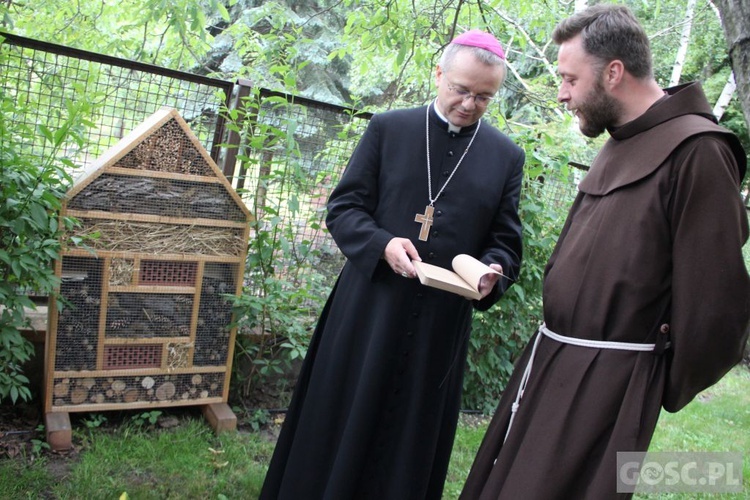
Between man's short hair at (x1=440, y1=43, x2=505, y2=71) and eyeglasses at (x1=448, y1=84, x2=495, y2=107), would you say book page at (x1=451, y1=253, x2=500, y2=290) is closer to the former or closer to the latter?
eyeglasses at (x1=448, y1=84, x2=495, y2=107)

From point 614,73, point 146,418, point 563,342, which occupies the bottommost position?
point 146,418

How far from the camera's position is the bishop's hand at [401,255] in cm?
237

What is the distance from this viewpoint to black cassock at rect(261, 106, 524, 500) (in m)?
2.63

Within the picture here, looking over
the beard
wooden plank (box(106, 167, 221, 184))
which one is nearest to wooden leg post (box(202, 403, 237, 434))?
wooden plank (box(106, 167, 221, 184))

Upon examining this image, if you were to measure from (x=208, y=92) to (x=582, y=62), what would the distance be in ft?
8.70

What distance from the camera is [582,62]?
210 cm

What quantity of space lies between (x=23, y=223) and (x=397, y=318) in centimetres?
171

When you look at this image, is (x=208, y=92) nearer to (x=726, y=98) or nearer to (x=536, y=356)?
(x=536, y=356)

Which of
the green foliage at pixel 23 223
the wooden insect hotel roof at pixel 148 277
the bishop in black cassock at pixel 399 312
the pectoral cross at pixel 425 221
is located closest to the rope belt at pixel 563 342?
the bishop in black cassock at pixel 399 312

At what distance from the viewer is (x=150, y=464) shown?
11.2ft

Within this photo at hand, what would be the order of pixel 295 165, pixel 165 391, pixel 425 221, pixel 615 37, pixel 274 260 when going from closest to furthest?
pixel 615 37, pixel 425 221, pixel 165 391, pixel 295 165, pixel 274 260

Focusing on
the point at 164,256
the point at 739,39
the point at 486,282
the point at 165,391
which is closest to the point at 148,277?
the point at 164,256

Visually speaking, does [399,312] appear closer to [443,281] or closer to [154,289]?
[443,281]

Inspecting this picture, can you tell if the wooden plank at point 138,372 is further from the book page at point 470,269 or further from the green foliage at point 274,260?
the book page at point 470,269
